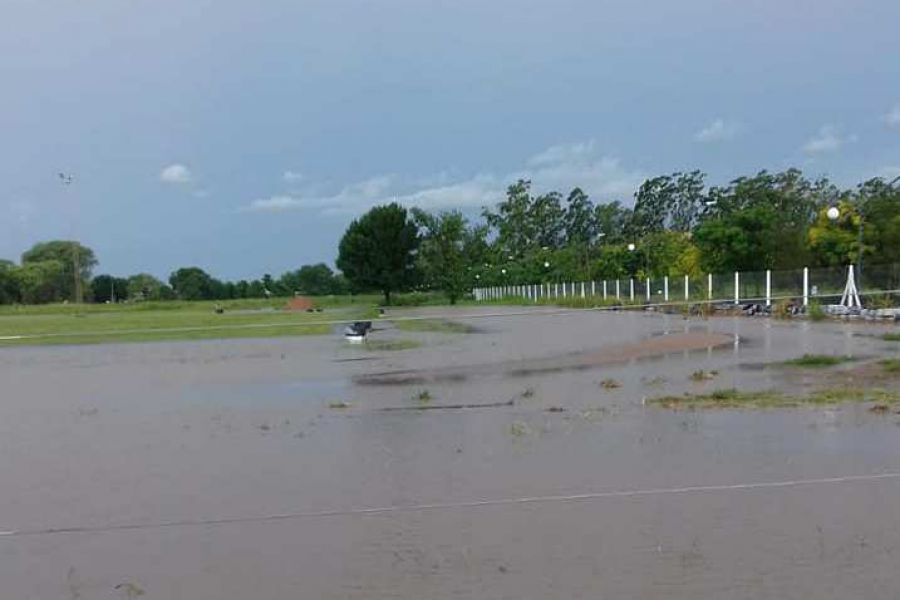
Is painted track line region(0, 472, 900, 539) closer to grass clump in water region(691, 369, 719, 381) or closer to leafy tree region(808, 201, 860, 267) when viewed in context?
grass clump in water region(691, 369, 719, 381)

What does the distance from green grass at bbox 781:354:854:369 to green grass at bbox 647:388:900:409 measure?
3.64 m

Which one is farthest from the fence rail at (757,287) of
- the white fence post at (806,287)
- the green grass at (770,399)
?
the green grass at (770,399)

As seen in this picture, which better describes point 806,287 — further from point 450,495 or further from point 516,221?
point 516,221

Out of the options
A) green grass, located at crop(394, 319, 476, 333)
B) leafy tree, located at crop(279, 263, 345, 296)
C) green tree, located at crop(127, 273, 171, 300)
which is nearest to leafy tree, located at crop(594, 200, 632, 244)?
leafy tree, located at crop(279, 263, 345, 296)

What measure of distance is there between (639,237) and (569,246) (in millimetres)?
10071

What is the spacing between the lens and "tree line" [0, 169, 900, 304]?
1923 inches

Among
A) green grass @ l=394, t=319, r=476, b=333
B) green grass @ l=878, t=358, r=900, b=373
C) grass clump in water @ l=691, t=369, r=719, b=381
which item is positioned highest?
green grass @ l=878, t=358, r=900, b=373

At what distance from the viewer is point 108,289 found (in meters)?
148

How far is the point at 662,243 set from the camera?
74.9 meters

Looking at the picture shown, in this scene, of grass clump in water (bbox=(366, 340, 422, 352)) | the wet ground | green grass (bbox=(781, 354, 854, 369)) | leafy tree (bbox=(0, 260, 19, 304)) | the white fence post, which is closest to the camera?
the wet ground

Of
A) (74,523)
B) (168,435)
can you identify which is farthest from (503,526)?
(168,435)

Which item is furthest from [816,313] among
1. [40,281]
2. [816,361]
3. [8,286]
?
[8,286]

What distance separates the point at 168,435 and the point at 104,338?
2730cm

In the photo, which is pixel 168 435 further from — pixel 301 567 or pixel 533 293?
pixel 533 293
